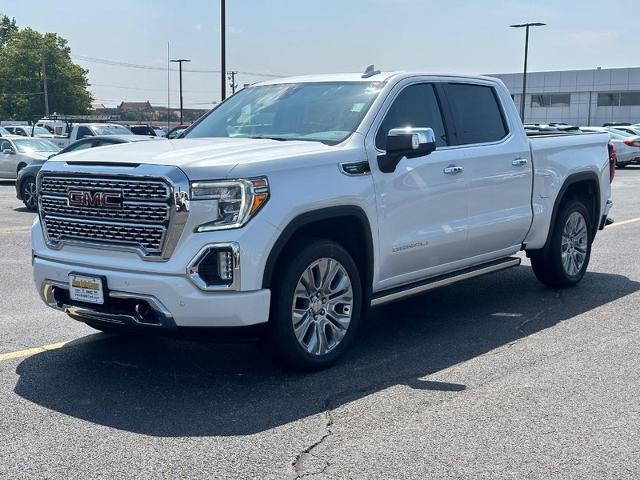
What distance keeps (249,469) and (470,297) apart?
14.8 ft

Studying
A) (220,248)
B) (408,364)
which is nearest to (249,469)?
(220,248)

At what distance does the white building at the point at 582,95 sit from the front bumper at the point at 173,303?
7632 centimetres

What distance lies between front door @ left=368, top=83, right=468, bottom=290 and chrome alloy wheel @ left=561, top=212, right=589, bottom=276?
77.4 inches

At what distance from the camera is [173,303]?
506 centimetres

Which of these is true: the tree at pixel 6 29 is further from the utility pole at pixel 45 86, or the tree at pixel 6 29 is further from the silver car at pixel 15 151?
the silver car at pixel 15 151

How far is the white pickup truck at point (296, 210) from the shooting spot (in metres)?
5.10

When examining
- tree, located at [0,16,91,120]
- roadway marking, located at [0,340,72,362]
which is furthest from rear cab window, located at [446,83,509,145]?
tree, located at [0,16,91,120]

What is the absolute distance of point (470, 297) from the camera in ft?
27.2

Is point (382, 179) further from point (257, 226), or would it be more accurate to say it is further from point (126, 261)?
point (126, 261)

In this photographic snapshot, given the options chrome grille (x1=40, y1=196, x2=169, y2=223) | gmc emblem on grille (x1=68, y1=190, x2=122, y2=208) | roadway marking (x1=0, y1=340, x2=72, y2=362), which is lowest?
roadway marking (x1=0, y1=340, x2=72, y2=362)

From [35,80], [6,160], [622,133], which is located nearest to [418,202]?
[6,160]

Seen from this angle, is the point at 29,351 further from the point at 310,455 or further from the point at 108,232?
the point at 310,455

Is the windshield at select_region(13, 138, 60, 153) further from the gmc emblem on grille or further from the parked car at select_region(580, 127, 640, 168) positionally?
the parked car at select_region(580, 127, 640, 168)

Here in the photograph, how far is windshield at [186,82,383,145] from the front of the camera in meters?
6.29
